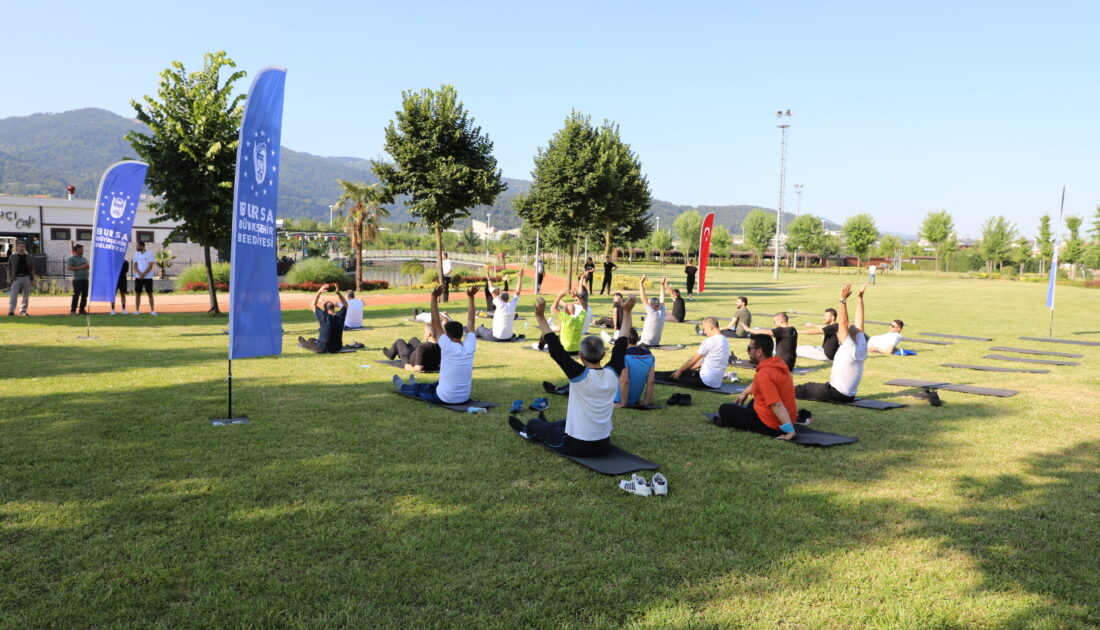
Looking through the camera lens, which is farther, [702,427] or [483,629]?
[702,427]

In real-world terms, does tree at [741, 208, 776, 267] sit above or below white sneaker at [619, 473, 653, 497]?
above

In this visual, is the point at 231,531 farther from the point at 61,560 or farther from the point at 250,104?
→ the point at 250,104

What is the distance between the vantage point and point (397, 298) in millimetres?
28969

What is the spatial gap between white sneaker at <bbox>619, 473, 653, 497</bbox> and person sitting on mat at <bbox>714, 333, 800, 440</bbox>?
240 cm

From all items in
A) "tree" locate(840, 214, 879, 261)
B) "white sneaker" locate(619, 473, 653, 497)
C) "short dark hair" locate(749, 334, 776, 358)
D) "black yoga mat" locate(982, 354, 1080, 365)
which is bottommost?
"white sneaker" locate(619, 473, 653, 497)

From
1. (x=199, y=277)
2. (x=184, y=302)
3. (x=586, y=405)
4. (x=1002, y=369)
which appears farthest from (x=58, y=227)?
(x=1002, y=369)

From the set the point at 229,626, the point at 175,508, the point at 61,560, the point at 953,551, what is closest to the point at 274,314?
the point at 175,508

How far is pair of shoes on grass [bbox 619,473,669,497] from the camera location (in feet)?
17.6

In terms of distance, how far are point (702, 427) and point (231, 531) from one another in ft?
17.2

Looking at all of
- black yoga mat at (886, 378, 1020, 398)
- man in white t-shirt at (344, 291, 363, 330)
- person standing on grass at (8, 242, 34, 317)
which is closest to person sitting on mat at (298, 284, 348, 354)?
man in white t-shirt at (344, 291, 363, 330)

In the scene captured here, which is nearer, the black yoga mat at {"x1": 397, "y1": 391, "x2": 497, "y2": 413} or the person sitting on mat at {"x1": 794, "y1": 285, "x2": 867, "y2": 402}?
the black yoga mat at {"x1": 397, "y1": 391, "x2": 497, "y2": 413}

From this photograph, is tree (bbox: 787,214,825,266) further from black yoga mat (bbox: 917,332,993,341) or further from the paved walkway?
black yoga mat (bbox: 917,332,993,341)

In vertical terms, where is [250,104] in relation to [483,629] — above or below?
above

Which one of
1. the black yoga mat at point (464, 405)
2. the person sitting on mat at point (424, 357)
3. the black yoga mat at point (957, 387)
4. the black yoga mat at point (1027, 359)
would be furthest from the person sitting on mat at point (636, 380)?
the black yoga mat at point (1027, 359)
